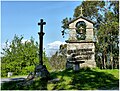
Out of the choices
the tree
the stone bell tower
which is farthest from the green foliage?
the stone bell tower

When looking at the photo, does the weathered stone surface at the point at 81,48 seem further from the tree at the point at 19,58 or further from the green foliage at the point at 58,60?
the green foliage at the point at 58,60

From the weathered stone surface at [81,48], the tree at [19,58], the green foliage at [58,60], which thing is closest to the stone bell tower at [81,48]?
the weathered stone surface at [81,48]

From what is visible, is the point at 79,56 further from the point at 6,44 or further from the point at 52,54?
the point at 52,54

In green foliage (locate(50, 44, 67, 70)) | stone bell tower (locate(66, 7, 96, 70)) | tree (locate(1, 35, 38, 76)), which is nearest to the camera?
stone bell tower (locate(66, 7, 96, 70))

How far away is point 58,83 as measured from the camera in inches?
471

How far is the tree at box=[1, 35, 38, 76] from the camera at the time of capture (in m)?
25.9

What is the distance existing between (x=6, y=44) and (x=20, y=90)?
18.4 m

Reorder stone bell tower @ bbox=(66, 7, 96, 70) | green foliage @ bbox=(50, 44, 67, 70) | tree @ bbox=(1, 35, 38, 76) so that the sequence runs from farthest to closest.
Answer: green foliage @ bbox=(50, 44, 67, 70), tree @ bbox=(1, 35, 38, 76), stone bell tower @ bbox=(66, 7, 96, 70)

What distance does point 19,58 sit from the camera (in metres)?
26.7

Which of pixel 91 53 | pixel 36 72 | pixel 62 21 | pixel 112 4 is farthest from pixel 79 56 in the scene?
pixel 62 21

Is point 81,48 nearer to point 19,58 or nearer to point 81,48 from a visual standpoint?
point 81,48

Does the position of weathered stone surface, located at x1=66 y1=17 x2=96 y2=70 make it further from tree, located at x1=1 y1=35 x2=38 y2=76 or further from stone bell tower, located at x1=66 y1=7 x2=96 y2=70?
tree, located at x1=1 y1=35 x2=38 y2=76

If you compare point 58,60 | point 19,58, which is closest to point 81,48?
point 19,58

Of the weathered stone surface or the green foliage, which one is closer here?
the weathered stone surface
